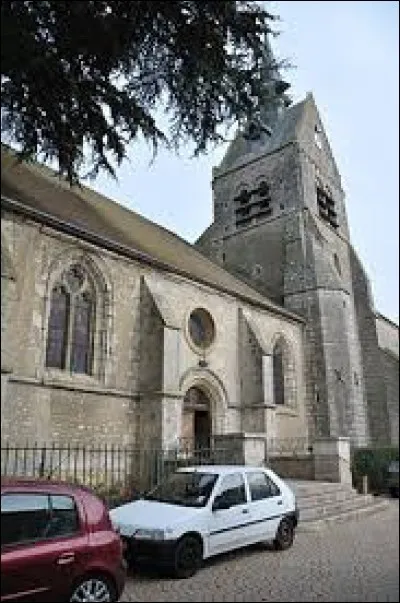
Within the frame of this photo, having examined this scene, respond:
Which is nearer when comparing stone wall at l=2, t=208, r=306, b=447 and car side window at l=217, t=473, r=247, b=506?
car side window at l=217, t=473, r=247, b=506

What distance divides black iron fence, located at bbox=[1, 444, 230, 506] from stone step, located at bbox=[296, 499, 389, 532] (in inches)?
98.1

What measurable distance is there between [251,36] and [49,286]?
691cm

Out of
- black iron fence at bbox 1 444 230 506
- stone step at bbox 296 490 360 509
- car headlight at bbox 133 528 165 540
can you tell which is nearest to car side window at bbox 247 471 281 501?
car headlight at bbox 133 528 165 540

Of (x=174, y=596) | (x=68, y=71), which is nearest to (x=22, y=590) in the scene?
(x=174, y=596)

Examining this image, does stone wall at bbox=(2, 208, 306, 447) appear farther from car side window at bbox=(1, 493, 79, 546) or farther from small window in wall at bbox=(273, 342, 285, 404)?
car side window at bbox=(1, 493, 79, 546)

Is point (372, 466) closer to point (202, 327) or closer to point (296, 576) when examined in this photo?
point (202, 327)

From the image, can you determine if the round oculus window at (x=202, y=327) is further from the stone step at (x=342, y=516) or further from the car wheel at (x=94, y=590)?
the car wheel at (x=94, y=590)

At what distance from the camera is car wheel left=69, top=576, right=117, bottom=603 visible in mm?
4989

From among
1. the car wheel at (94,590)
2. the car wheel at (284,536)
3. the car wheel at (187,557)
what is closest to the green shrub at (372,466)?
the car wheel at (284,536)

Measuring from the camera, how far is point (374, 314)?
24.1m

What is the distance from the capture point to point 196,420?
16547 mm

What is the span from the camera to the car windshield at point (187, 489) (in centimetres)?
782

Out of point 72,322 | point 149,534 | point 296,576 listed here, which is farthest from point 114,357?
point 296,576

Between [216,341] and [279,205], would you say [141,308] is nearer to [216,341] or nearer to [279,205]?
[216,341]
